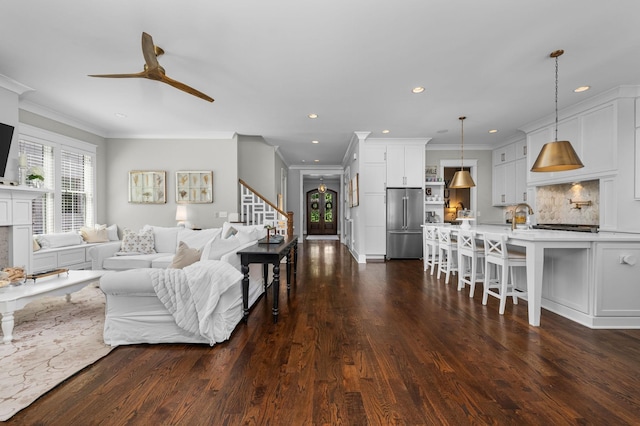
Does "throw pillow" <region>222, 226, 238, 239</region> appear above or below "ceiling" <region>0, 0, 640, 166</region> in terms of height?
below

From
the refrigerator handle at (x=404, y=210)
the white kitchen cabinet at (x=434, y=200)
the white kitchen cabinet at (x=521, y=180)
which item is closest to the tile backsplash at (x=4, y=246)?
the refrigerator handle at (x=404, y=210)

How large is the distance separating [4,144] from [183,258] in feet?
11.1

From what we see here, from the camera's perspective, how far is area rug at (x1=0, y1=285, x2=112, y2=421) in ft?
6.09

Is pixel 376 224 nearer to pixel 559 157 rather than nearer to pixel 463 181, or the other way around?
pixel 463 181

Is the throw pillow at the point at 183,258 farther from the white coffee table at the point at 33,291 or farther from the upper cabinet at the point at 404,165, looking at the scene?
the upper cabinet at the point at 404,165

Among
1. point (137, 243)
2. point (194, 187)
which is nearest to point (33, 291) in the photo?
point (137, 243)

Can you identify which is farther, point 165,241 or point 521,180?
point 521,180

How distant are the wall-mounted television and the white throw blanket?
11.0ft

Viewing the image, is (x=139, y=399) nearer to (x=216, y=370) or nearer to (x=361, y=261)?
(x=216, y=370)

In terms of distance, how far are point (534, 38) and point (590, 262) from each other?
2.26 meters

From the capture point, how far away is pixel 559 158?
10.3 feet

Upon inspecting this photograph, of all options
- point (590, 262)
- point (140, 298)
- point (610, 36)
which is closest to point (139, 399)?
point (140, 298)

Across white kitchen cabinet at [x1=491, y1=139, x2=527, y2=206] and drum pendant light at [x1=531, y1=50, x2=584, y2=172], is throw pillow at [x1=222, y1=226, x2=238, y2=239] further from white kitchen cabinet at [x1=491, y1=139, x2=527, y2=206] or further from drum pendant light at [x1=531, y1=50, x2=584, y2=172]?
white kitchen cabinet at [x1=491, y1=139, x2=527, y2=206]

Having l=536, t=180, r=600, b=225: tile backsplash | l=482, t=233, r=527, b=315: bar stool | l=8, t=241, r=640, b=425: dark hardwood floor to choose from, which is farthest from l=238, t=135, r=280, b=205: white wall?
Result: l=536, t=180, r=600, b=225: tile backsplash
